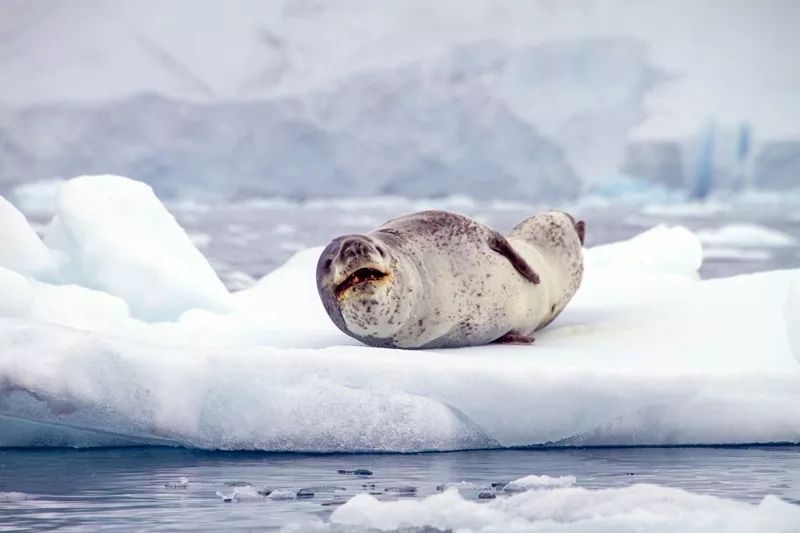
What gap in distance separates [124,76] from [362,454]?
11401mm

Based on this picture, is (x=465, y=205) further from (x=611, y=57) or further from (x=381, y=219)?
(x=611, y=57)

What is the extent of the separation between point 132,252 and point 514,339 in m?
1.74

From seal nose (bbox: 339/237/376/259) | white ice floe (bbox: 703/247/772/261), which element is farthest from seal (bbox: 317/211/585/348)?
white ice floe (bbox: 703/247/772/261)

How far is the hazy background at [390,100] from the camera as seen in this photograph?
46.9 feet

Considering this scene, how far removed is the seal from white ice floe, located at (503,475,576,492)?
3.85ft

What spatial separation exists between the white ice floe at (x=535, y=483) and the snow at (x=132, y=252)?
2600mm

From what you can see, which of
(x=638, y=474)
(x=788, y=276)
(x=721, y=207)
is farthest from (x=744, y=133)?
(x=638, y=474)

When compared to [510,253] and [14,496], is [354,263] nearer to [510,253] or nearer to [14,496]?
[510,253]

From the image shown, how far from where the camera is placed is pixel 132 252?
539cm

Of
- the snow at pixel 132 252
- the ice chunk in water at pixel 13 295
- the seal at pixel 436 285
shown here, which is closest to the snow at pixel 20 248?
the snow at pixel 132 252

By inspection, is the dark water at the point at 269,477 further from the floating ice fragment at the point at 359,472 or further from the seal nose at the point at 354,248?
the seal nose at the point at 354,248

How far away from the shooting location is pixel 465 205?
14344 mm

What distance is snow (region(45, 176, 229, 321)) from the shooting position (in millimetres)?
5387

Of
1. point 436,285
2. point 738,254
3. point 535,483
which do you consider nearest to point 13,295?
point 436,285
